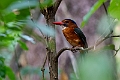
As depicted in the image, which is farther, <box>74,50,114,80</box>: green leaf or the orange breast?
the orange breast

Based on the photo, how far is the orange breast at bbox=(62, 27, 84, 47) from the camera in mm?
1724

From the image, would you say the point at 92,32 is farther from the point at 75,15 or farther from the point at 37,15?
the point at 37,15

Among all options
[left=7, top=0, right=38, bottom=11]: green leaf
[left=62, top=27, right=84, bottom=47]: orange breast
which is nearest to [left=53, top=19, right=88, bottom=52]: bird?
[left=62, top=27, right=84, bottom=47]: orange breast

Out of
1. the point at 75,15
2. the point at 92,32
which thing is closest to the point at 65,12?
the point at 75,15

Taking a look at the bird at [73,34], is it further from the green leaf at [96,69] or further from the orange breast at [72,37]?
the green leaf at [96,69]

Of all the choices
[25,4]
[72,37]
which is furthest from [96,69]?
[72,37]

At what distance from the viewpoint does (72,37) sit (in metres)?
1.76

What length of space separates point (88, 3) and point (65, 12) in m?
0.29

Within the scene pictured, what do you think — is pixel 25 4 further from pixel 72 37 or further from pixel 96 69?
pixel 72 37

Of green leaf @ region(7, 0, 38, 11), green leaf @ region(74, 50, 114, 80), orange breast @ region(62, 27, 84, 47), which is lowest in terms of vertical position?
green leaf @ region(74, 50, 114, 80)

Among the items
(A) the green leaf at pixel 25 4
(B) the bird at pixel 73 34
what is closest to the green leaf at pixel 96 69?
(A) the green leaf at pixel 25 4

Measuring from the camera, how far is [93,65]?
0.35 metres

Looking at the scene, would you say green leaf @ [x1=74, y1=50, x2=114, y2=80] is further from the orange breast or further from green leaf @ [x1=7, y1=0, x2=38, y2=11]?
the orange breast

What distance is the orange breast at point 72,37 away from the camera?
1.72 meters
